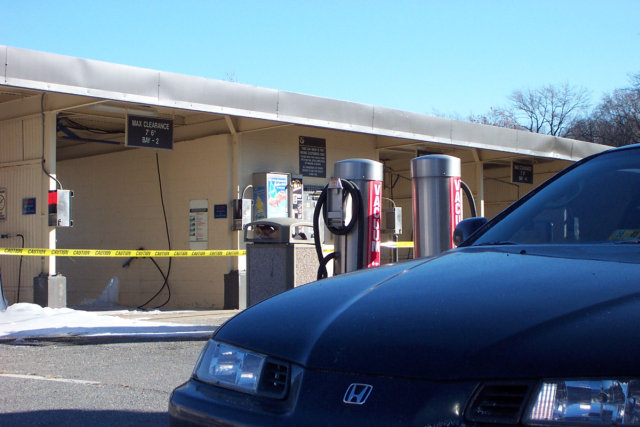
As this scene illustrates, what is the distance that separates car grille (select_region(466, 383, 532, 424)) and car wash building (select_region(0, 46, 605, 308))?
34.8 ft

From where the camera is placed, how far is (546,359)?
1.94 metres

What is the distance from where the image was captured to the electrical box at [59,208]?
13050mm

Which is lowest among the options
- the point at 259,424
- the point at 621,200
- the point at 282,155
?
the point at 259,424

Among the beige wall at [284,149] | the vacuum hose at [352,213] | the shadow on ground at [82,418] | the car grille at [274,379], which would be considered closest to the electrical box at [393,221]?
the beige wall at [284,149]

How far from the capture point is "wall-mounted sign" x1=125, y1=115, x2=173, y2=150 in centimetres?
1386

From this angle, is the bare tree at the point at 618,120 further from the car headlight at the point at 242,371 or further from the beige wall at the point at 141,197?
the car headlight at the point at 242,371

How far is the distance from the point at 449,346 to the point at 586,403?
1.30 feet

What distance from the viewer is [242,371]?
97.9 inches

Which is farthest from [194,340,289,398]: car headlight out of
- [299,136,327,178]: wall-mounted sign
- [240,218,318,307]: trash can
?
[299,136,327,178]: wall-mounted sign

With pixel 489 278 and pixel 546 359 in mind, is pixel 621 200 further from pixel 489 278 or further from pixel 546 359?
pixel 546 359

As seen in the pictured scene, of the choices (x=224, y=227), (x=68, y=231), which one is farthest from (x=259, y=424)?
(x=68, y=231)

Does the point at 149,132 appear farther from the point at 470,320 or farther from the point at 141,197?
the point at 470,320

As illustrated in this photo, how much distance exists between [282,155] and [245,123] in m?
1.36

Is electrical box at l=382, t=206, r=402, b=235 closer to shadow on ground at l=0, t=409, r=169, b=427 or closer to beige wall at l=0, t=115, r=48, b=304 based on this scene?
beige wall at l=0, t=115, r=48, b=304
